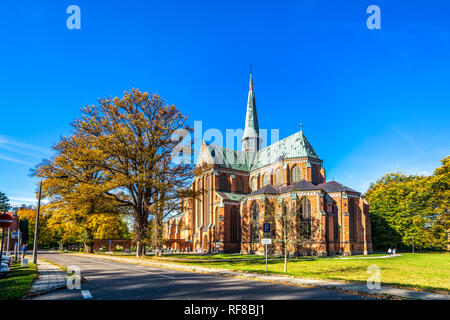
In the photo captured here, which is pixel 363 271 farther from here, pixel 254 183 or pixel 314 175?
pixel 254 183

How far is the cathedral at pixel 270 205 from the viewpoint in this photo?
4406 centimetres

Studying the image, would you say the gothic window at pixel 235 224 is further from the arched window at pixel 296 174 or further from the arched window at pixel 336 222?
the arched window at pixel 336 222

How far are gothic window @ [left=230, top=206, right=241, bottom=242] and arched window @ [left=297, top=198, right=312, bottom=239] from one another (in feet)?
42.5

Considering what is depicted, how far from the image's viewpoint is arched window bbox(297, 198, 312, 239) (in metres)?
44.0

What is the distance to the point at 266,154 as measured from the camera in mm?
62094

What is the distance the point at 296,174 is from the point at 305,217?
376 inches

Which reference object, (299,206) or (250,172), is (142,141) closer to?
(299,206)

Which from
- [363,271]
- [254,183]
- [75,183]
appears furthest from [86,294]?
[254,183]

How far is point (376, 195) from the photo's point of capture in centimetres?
6097

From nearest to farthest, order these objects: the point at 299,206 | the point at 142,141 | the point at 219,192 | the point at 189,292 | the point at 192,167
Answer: the point at 189,292 → the point at 142,141 → the point at 192,167 → the point at 299,206 → the point at 219,192

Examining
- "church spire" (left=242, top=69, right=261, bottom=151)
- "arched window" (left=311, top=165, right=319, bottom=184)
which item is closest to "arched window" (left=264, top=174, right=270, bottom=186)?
"arched window" (left=311, top=165, right=319, bottom=184)

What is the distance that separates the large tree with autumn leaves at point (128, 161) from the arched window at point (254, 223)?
2108cm
